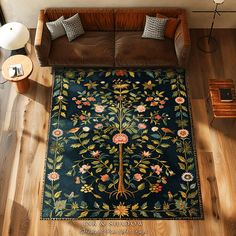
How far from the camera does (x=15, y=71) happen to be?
5.12 meters

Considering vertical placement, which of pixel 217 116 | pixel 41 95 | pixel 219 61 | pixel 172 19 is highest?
pixel 172 19

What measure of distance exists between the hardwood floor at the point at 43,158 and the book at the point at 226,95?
1.21 feet

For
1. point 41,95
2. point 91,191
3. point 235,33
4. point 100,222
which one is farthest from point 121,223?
point 235,33

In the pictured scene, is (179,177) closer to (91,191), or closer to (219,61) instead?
(91,191)

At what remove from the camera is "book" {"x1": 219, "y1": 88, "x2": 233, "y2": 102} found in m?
4.83

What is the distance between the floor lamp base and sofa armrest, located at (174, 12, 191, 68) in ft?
2.17

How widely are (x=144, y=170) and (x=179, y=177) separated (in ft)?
1.48

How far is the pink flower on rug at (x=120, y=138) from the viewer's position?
16.1 ft

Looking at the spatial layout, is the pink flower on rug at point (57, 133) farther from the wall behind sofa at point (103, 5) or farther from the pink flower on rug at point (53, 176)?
the wall behind sofa at point (103, 5)

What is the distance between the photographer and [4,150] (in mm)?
4848

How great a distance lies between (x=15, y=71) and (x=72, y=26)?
1.09 metres

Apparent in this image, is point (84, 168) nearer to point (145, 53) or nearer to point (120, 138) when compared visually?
point (120, 138)

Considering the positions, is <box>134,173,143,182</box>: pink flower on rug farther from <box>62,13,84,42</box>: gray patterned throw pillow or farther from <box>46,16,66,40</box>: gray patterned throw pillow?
<box>46,16,66,40</box>: gray patterned throw pillow

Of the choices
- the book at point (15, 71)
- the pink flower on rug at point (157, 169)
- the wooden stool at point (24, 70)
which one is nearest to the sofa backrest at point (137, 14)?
the wooden stool at point (24, 70)
